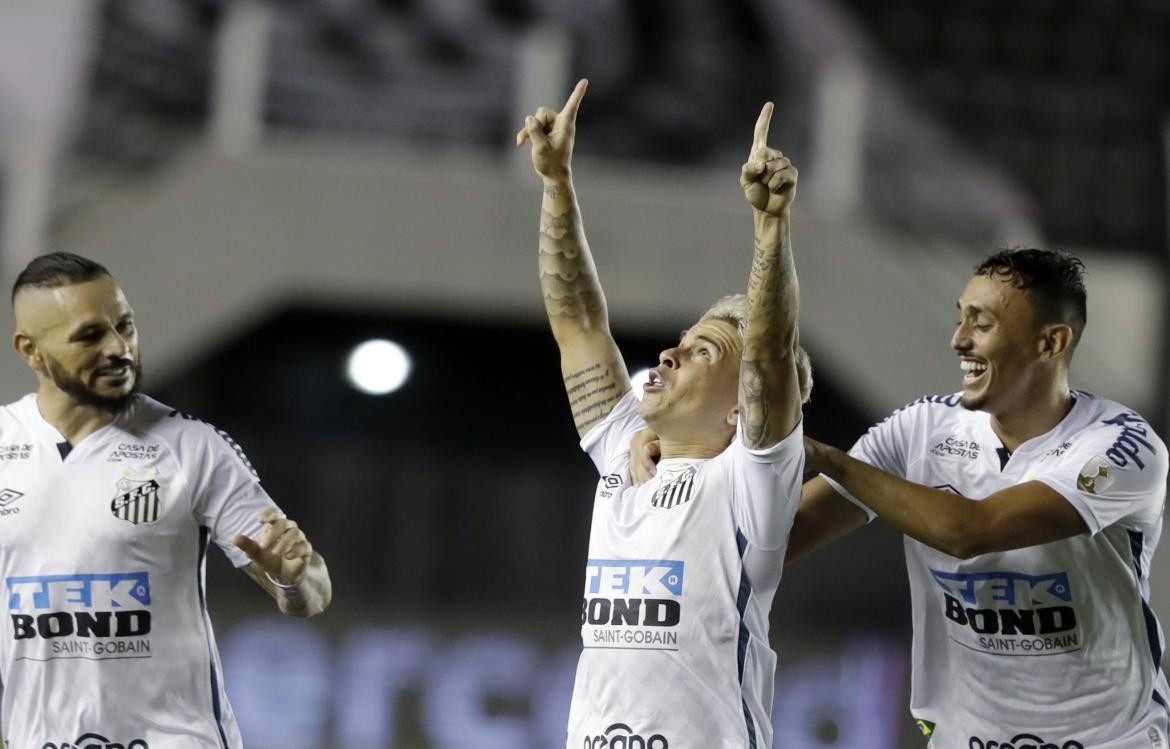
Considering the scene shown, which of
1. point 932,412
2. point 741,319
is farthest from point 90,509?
point 932,412

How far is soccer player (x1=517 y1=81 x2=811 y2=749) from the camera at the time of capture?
304 cm

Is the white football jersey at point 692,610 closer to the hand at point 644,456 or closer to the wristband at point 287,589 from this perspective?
the hand at point 644,456

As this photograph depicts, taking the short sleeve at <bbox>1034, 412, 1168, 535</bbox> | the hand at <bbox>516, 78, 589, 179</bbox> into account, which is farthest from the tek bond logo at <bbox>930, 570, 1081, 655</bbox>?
the hand at <bbox>516, 78, 589, 179</bbox>

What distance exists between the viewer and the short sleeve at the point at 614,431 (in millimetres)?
3658

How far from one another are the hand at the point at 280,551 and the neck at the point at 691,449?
0.81m

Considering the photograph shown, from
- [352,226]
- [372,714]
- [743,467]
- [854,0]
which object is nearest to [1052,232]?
[854,0]

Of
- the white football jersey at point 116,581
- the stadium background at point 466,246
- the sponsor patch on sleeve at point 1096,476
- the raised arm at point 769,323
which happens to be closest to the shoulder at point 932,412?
the sponsor patch on sleeve at point 1096,476

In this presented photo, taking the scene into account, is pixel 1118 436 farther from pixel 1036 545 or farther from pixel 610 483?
pixel 610 483

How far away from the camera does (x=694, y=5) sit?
9656 mm

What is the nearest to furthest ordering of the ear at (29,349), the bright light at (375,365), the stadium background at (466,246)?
1. the ear at (29,349)
2. the stadium background at (466,246)
3. the bright light at (375,365)

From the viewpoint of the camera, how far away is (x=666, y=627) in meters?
3.20

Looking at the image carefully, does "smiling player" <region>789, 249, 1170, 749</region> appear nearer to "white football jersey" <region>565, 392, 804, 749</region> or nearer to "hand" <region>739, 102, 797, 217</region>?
"white football jersey" <region>565, 392, 804, 749</region>

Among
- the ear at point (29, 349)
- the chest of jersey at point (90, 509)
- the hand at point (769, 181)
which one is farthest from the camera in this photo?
the ear at point (29, 349)

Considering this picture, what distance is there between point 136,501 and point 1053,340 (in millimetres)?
2114
